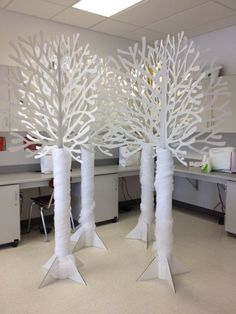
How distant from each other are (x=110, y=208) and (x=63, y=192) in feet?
6.18

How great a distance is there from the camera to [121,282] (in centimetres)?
288

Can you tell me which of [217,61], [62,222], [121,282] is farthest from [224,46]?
[121,282]

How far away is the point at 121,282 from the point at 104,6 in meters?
3.35

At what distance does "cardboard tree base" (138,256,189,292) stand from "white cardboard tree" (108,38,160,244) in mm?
895

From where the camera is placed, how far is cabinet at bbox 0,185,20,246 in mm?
3545

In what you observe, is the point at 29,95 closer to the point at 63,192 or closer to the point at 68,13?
the point at 63,192

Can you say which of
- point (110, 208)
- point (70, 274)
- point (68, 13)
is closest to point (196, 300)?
point (70, 274)

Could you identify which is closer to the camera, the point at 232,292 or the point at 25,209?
the point at 232,292

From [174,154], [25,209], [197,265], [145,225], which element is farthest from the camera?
[25,209]

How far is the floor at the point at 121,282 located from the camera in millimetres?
2479

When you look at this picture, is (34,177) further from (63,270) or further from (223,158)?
(223,158)

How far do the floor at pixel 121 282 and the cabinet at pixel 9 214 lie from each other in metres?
0.16

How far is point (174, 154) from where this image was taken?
277 cm

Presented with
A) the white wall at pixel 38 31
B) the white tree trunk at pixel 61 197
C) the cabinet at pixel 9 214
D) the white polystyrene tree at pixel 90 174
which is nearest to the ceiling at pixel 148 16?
the white wall at pixel 38 31
